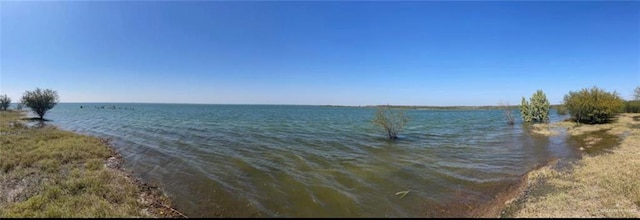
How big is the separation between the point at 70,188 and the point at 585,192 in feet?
53.4

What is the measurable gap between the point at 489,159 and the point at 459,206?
8581 millimetres

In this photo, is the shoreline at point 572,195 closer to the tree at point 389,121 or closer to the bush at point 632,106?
the tree at point 389,121

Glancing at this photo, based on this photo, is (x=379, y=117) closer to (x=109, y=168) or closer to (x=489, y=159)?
(x=489, y=159)

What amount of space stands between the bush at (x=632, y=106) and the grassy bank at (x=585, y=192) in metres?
52.4

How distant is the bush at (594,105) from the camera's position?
1289 inches

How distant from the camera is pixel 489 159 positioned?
15234 mm

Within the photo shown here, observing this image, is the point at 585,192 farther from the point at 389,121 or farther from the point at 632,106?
the point at 632,106

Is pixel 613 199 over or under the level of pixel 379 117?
under

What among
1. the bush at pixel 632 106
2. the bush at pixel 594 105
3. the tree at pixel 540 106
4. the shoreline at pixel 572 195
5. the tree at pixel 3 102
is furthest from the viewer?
the tree at pixel 3 102

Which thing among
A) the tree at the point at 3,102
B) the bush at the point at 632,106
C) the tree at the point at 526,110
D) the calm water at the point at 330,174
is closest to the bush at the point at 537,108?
the tree at the point at 526,110

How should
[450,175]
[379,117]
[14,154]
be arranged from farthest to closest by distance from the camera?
[379,117]
[14,154]
[450,175]

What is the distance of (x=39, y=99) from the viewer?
48.7 metres

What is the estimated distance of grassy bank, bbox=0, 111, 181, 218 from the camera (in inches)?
296

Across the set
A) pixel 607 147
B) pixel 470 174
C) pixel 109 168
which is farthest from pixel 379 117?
pixel 109 168
